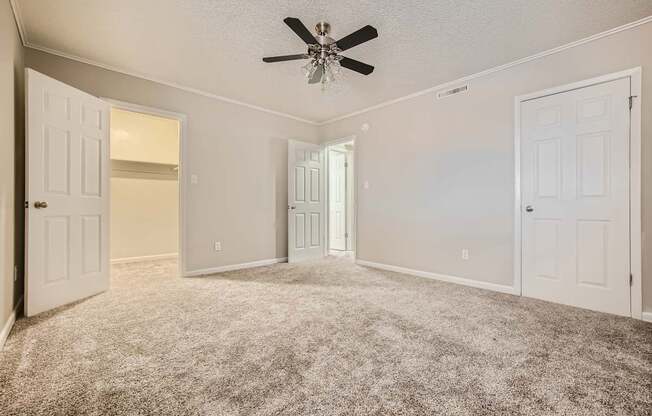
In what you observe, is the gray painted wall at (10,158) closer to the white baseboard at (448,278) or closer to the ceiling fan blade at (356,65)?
the ceiling fan blade at (356,65)

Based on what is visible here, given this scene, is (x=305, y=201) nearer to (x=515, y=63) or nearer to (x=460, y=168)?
(x=460, y=168)

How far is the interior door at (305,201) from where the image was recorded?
4.93m

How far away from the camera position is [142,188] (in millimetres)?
5039

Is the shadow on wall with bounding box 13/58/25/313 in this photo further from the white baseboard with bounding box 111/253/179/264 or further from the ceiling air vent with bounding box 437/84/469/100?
the ceiling air vent with bounding box 437/84/469/100

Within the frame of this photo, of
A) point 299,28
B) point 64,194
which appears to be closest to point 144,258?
point 64,194

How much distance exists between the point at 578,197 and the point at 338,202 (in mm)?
4281

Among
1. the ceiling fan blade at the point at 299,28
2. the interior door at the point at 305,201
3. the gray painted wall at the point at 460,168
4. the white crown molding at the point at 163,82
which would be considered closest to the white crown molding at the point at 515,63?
the gray painted wall at the point at 460,168

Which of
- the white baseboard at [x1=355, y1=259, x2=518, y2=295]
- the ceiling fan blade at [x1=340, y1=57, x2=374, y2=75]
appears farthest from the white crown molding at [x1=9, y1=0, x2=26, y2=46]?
the white baseboard at [x1=355, y1=259, x2=518, y2=295]

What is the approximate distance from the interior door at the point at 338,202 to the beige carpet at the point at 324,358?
3.46 m

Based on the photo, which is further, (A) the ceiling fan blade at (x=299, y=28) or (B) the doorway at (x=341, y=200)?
(B) the doorway at (x=341, y=200)

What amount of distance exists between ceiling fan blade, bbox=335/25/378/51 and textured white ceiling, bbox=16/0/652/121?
25 cm

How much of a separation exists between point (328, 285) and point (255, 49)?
2653 mm

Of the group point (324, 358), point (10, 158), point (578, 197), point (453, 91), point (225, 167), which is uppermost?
point (453, 91)

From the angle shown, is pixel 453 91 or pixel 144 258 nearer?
pixel 453 91
